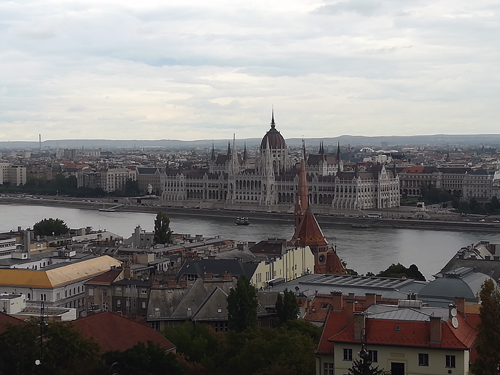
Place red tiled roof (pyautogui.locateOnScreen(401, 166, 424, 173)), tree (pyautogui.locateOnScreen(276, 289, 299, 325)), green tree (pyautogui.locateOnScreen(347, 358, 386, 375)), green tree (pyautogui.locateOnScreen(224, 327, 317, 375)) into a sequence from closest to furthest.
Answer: green tree (pyautogui.locateOnScreen(347, 358, 386, 375)), green tree (pyautogui.locateOnScreen(224, 327, 317, 375)), tree (pyautogui.locateOnScreen(276, 289, 299, 325)), red tiled roof (pyautogui.locateOnScreen(401, 166, 424, 173))

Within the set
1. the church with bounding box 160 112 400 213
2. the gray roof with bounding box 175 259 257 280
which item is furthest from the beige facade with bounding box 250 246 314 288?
the church with bounding box 160 112 400 213

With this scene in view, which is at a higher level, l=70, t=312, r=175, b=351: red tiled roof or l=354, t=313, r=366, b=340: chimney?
l=354, t=313, r=366, b=340: chimney

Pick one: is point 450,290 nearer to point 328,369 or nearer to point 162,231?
point 328,369

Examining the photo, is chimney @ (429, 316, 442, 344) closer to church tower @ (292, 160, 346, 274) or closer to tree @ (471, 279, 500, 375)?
tree @ (471, 279, 500, 375)

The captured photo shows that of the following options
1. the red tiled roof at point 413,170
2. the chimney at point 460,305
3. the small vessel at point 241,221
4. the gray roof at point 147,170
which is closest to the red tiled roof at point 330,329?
the chimney at point 460,305

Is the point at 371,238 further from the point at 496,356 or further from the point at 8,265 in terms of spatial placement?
the point at 496,356
